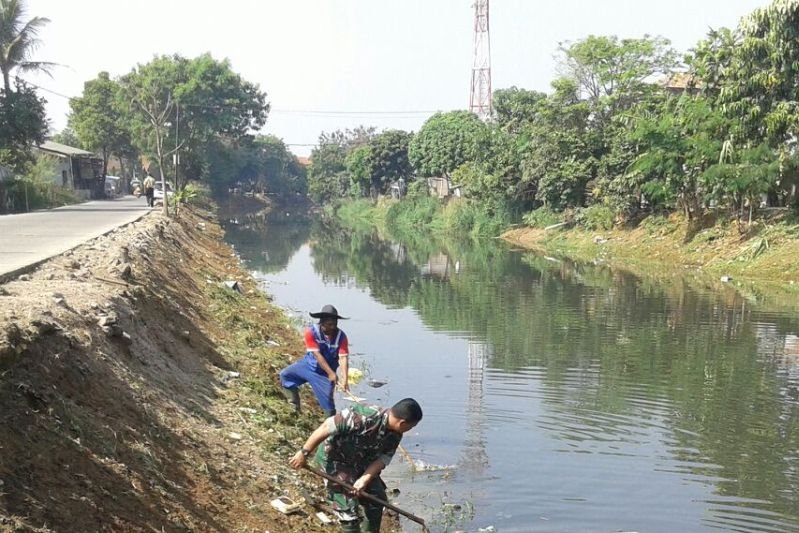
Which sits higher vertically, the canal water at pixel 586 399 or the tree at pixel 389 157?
the tree at pixel 389 157

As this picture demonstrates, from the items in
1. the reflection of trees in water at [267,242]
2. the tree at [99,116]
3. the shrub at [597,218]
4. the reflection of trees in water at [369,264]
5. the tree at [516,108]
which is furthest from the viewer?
the tree at [99,116]

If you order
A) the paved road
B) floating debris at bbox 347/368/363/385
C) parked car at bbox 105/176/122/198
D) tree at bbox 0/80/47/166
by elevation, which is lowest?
floating debris at bbox 347/368/363/385

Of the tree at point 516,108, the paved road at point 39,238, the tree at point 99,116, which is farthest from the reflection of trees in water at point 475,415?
the tree at point 99,116

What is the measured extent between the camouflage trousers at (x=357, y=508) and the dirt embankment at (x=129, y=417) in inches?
17.3

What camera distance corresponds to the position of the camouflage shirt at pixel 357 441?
5.62m

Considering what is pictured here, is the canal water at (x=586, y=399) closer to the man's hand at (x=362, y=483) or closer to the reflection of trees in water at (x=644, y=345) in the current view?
the reflection of trees in water at (x=644, y=345)

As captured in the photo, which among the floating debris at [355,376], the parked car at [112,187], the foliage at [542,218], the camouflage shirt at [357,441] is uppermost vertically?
the parked car at [112,187]

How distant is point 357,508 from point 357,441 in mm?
532

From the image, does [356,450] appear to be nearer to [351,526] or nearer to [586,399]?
[351,526]

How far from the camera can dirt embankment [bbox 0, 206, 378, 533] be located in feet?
15.3

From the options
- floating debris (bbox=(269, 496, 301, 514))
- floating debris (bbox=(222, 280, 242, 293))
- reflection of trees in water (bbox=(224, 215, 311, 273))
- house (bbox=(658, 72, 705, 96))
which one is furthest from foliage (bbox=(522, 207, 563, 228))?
floating debris (bbox=(269, 496, 301, 514))

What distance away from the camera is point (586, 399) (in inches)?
454

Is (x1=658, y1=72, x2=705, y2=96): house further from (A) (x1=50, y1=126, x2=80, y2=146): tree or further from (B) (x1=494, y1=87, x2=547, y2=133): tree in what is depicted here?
(A) (x1=50, y1=126, x2=80, y2=146): tree

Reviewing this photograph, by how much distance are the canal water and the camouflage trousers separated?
130 centimetres
